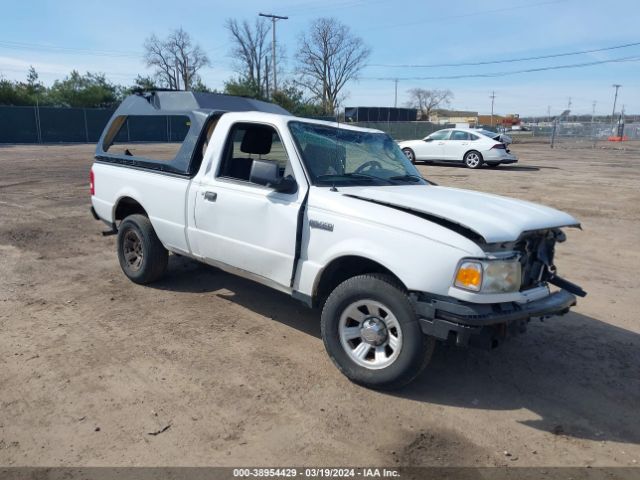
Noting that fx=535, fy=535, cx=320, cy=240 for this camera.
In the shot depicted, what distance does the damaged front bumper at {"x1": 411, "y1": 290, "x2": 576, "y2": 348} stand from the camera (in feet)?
11.0

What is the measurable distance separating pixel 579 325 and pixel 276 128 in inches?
134

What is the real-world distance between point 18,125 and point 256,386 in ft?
126

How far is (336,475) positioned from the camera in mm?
2938

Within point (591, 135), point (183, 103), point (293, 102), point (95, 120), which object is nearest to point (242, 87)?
point (293, 102)

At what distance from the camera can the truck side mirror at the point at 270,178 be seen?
4145 millimetres

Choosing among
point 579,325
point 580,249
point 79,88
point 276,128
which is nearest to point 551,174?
point 580,249

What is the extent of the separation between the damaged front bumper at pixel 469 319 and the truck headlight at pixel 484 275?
0.36 feet

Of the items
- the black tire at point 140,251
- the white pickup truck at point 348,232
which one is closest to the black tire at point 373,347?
the white pickup truck at point 348,232

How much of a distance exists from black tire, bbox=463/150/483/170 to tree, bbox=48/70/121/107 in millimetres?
37803

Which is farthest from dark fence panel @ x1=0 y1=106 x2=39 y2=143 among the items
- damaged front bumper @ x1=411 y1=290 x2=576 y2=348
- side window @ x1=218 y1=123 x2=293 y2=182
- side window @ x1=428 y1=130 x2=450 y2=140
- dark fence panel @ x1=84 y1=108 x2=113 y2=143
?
damaged front bumper @ x1=411 y1=290 x2=576 y2=348

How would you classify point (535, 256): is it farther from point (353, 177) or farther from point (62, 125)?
point (62, 125)

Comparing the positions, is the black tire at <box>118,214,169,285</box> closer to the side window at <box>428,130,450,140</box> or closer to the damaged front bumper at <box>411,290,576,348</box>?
the damaged front bumper at <box>411,290,576,348</box>

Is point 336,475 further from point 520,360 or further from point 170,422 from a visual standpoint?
point 520,360

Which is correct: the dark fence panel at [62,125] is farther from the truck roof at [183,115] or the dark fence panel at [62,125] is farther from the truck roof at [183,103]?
the truck roof at [183,103]
